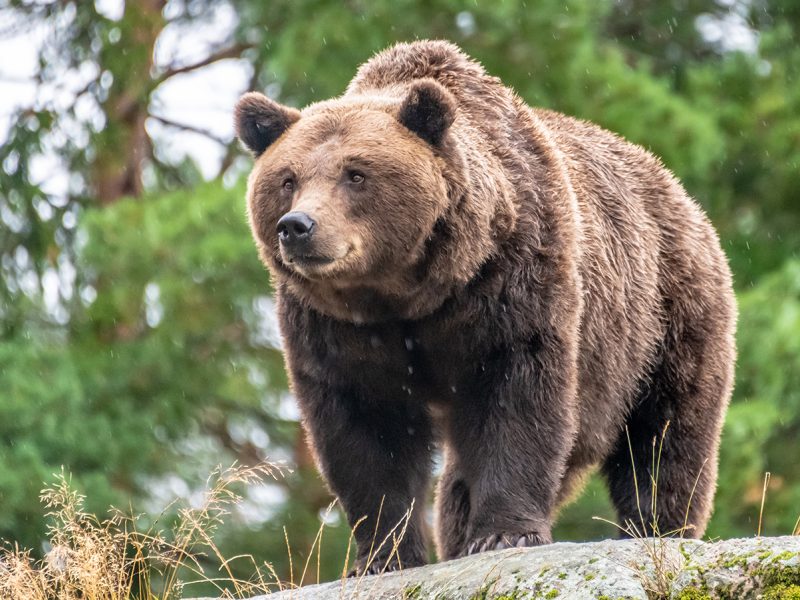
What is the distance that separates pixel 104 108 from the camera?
14.1m

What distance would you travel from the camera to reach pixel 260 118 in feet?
17.6

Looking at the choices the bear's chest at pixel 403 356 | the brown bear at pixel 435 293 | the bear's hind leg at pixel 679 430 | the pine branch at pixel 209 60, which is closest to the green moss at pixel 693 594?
the brown bear at pixel 435 293

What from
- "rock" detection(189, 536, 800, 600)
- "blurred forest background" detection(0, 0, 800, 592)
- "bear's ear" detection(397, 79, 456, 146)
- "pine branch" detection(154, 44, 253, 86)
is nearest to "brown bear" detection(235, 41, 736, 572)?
"bear's ear" detection(397, 79, 456, 146)

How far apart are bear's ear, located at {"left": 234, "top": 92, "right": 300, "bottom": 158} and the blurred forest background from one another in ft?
19.3

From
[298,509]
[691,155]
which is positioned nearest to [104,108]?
[298,509]

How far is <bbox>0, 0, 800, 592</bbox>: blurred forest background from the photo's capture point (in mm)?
11188

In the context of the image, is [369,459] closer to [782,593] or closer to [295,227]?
[295,227]

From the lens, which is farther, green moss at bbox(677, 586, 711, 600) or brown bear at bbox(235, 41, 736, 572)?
brown bear at bbox(235, 41, 736, 572)

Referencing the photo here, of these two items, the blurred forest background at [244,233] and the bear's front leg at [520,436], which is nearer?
the bear's front leg at [520,436]

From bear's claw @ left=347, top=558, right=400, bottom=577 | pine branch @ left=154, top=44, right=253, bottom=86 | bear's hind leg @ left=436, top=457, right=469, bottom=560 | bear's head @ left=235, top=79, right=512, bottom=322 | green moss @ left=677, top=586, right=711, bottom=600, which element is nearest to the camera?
green moss @ left=677, top=586, right=711, bottom=600

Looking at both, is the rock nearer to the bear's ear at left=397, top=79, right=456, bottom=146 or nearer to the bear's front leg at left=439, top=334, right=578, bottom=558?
the bear's front leg at left=439, top=334, right=578, bottom=558

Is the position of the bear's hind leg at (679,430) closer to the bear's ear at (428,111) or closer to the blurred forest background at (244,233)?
the bear's ear at (428,111)

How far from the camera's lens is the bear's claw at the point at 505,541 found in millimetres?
4977

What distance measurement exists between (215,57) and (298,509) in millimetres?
5468
